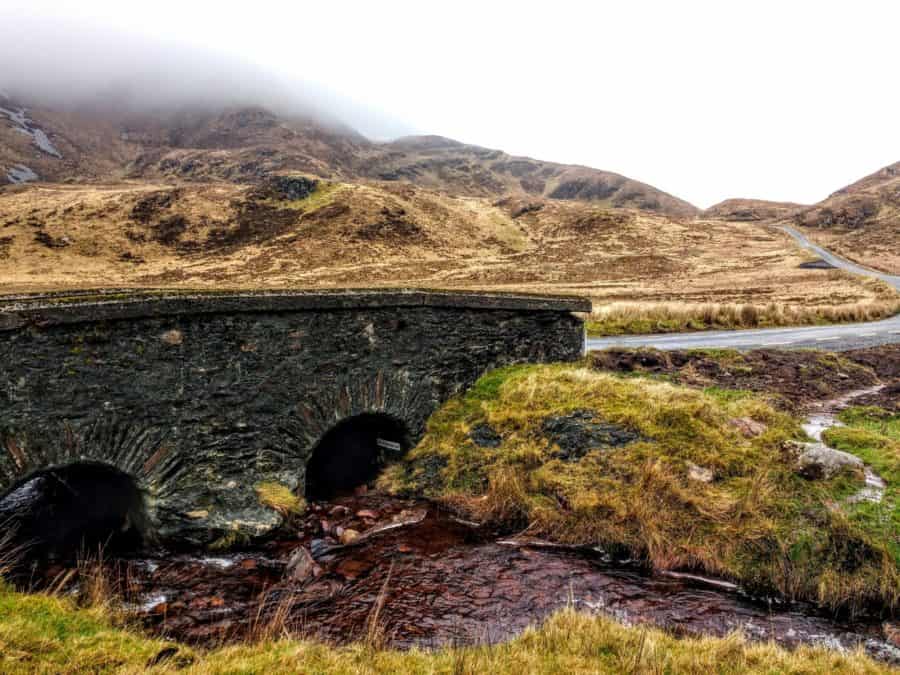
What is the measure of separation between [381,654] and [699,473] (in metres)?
6.11

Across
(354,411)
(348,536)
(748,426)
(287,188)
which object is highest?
(287,188)

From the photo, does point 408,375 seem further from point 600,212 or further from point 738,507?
point 600,212

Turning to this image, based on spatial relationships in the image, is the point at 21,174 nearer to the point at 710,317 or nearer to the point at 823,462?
the point at 710,317

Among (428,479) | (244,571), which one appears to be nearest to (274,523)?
(244,571)

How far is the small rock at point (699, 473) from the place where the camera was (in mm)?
8906

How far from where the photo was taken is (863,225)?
114 metres

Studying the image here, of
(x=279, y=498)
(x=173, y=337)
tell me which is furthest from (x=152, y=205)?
(x=279, y=498)

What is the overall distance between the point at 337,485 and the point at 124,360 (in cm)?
527

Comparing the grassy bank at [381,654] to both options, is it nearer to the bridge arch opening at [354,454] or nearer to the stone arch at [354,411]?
the stone arch at [354,411]

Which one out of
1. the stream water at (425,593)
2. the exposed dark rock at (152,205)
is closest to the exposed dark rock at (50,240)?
the exposed dark rock at (152,205)

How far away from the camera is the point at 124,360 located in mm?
8273

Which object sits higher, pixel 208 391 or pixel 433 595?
pixel 208 391

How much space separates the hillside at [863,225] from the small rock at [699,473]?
78.8 m

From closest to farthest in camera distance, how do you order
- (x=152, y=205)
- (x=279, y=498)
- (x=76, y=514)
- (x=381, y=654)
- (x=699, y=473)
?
(x=381, y=654), (x=699, y=473), (x=279, y=498), (x=76, y=514), (x=152, y=205)
